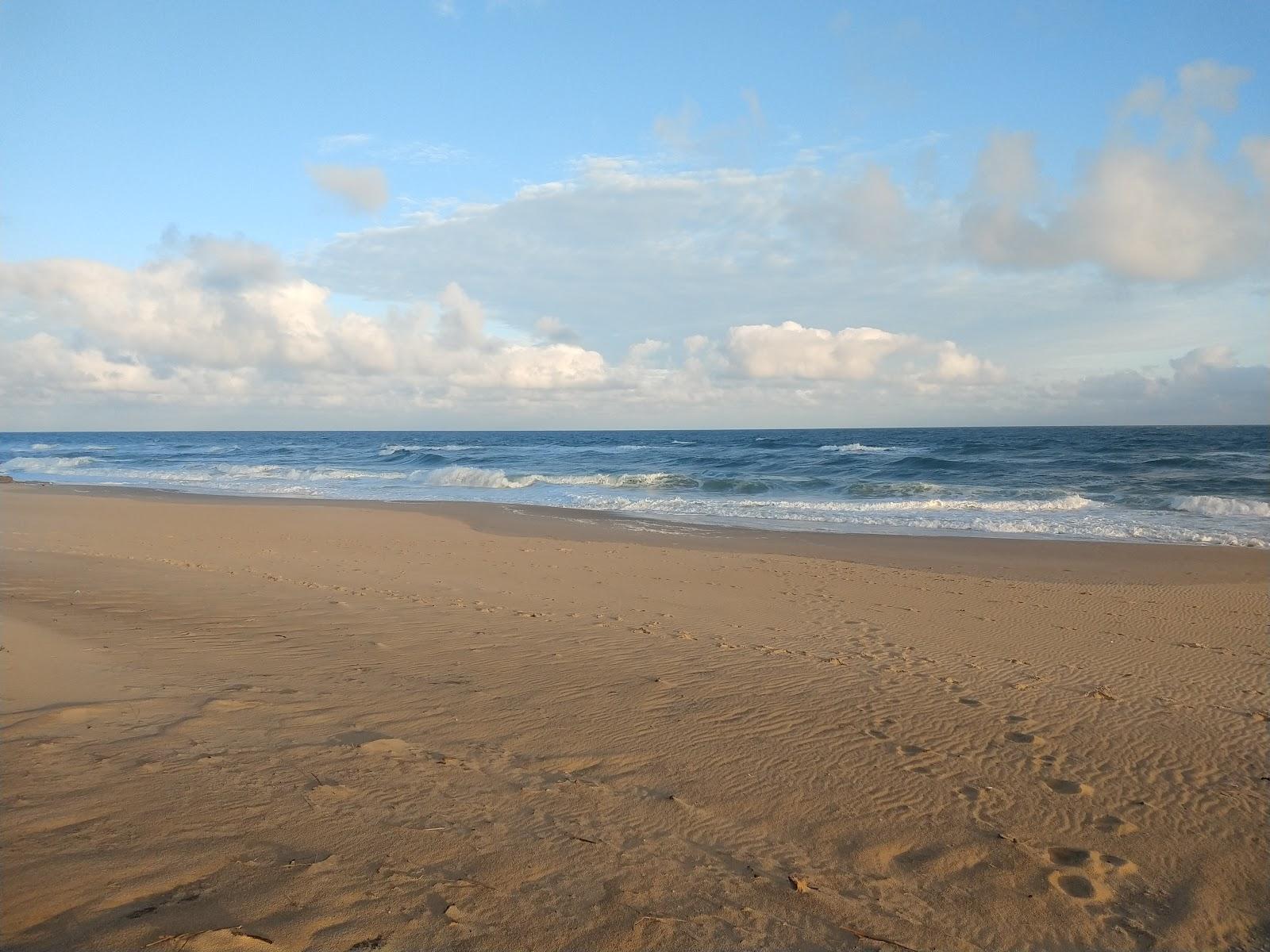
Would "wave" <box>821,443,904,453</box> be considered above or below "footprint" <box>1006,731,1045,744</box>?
above

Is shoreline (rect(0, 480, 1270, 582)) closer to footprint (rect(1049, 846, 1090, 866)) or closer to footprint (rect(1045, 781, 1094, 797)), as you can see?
footprint (rect(1045, 781, 1094, 797))

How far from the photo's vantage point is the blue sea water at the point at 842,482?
1894 centimetres

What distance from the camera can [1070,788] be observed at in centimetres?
413

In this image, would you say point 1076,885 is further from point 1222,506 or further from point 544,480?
point 544,480

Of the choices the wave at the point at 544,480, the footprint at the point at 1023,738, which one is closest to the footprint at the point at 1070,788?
the footprint at the point at 1023,738

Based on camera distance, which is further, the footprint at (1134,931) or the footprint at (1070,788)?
the footprint at (1070,788)

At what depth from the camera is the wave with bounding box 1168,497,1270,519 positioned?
64.2 ft

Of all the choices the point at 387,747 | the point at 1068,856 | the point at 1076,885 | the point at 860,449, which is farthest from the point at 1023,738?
the point at 860,449

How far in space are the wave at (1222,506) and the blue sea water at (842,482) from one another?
0.05 m

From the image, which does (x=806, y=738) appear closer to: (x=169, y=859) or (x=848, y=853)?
(x=848, y=853)

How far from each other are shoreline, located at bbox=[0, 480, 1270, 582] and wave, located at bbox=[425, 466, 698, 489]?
10263 mm

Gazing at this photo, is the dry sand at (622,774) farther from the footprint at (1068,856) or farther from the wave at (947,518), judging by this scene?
the wave at (947,518)

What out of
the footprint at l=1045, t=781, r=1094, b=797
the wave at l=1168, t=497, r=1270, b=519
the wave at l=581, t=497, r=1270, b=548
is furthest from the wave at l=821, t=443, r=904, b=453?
the footprint at l=1045, t=781, r=1094, b=797

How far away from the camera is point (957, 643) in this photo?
7.37 metres
